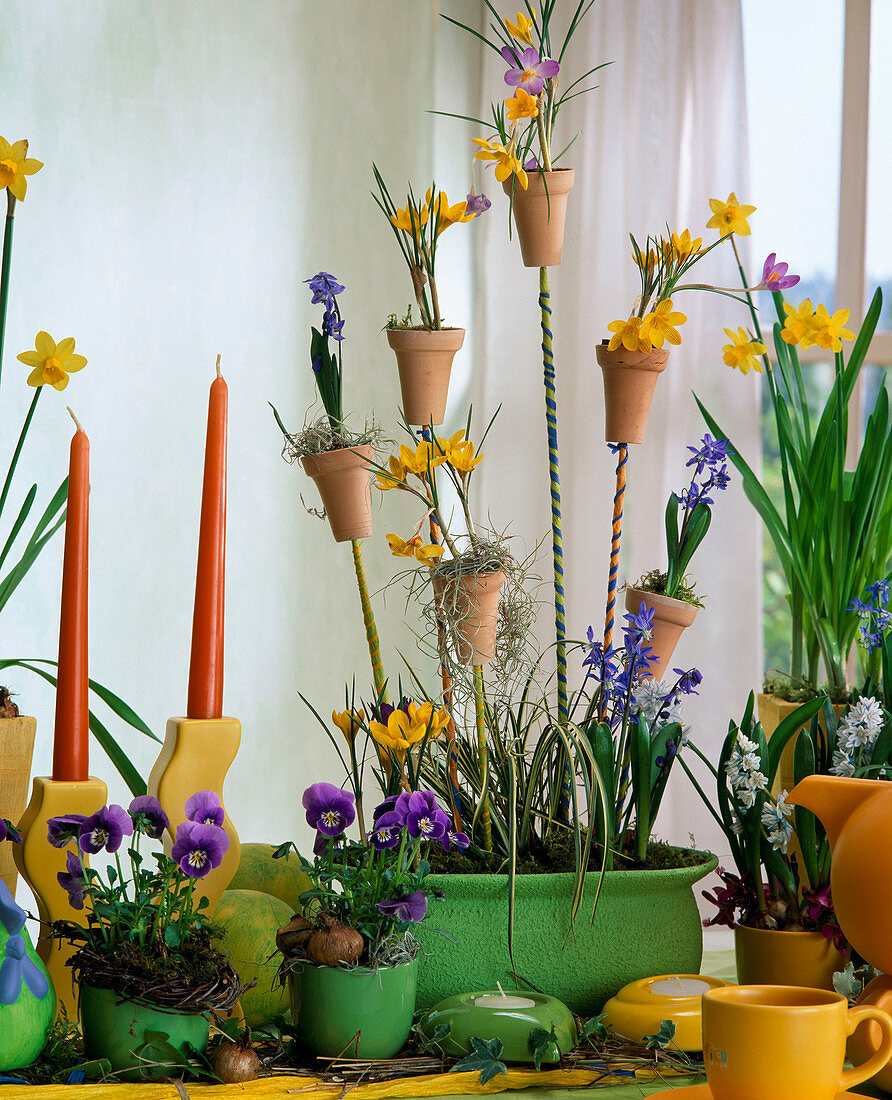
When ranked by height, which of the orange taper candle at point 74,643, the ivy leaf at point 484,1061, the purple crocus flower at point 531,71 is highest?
the purple crocus flower at point 531,71

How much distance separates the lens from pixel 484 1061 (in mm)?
Answer: 525

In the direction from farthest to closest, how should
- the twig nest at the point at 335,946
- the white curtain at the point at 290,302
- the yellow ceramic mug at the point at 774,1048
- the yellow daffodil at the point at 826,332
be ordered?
the white curtain at the point at 290,302
the yellow daffodil at the point at 826,332
the twig nest at the point at 335,946
the yellow ceramic mug at the point at 774,1048

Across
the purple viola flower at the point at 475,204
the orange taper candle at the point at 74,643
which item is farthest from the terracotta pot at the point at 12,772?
the purple viola flower at the point at 475,204

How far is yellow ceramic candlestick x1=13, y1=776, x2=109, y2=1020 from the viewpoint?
567 millimetres

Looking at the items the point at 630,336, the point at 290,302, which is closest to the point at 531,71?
the point at 630,336

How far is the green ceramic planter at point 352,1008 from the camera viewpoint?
1.74 ft

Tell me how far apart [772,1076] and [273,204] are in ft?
4.23

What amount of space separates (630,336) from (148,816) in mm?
384

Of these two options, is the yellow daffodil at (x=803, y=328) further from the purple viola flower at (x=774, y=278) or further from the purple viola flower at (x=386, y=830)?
the purple viola flower at (x=386, y=830)

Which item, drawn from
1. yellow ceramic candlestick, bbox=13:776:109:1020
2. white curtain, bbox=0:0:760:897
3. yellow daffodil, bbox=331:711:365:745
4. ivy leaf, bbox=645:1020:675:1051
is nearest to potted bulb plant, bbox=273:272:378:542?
yellow daffodil, bbox=331:711:365:745

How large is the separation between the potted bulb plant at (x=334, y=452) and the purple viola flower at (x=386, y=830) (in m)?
0.18

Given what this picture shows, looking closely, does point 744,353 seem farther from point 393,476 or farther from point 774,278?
point 393,476

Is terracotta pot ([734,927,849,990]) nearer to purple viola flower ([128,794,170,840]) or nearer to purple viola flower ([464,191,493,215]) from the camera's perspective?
Answer: purple viola flower ([128,794,170,840])

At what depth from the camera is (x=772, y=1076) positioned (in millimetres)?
433
